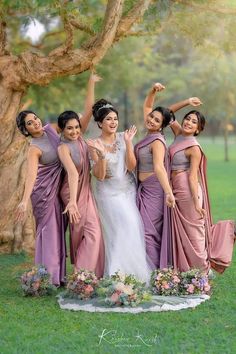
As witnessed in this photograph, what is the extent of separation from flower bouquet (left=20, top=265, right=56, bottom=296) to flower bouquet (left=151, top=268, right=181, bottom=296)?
93 cm

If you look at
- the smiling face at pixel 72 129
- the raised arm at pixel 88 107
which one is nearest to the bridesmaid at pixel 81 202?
the smiling face at pixel 72 129

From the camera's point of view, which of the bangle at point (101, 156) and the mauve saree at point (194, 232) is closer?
the bangle at point (101, 156)

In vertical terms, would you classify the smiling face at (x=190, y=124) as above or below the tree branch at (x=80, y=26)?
below

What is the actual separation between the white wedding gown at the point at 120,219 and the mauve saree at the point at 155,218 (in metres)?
0.08

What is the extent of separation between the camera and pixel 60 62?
8.49m

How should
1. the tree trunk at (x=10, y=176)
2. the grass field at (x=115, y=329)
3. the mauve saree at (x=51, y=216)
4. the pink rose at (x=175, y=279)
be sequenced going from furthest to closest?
the tree trunk at (x=10, y=176)
the mauve saree at (x=51, y=216)
the pink rose at (x=175, y=279)
the grass field at (x=115, y=329)

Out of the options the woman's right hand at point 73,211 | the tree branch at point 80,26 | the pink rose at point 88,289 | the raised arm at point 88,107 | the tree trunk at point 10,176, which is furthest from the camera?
the tree trunk at point 10,176

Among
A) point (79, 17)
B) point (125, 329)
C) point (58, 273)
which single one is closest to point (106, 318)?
point (125, 329)

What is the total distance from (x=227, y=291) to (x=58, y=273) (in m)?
1.61

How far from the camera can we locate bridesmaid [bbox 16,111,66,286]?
6.68 metres

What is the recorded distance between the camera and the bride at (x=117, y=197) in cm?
644

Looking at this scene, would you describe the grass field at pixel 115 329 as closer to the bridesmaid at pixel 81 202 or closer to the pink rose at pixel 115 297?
the pink rose at pixel 115 297

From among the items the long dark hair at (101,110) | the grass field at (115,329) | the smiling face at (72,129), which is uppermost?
the long dark hair at (101,110)

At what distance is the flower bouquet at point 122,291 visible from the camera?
5.90m
